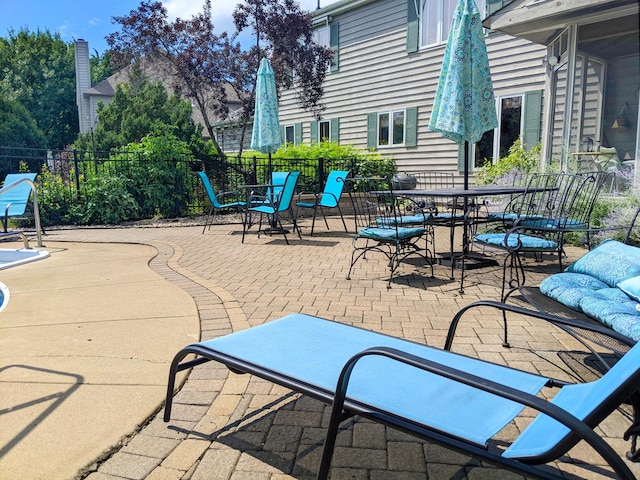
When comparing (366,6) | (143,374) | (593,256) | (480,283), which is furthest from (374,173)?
(143,374)

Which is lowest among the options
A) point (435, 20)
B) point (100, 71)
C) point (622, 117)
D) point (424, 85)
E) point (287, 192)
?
point (287, 192)

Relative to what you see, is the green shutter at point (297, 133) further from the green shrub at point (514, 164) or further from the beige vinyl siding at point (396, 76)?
the green shrub at point (514, 164)

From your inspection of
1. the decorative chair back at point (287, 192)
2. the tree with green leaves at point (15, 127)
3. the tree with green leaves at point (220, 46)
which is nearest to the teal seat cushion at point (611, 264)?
the decorative chair back at point (287, 192)

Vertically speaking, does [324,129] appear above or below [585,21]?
below

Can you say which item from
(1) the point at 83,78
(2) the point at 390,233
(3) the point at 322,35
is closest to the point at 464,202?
(2) the point at 390,233

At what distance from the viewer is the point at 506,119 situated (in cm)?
1122

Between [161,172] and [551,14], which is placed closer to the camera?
[551,14]

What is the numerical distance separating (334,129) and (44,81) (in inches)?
1031

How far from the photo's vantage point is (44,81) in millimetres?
32250

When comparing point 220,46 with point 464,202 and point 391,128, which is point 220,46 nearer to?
point 391,128

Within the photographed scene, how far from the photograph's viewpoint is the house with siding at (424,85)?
27.2ft

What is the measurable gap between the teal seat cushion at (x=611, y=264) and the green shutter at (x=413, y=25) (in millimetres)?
11116

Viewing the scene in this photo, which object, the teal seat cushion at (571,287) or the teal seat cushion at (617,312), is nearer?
the teal seat cushion at (617,312)

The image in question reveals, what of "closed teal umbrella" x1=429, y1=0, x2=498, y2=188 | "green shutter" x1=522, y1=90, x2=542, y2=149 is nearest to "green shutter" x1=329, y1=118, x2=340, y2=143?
"green shutter" x1=522, y1=90, x2=542, y2=149
